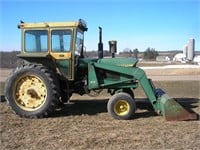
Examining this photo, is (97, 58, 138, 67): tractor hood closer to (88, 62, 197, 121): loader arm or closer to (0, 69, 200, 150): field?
(88, 62, 197, 121): loader arm

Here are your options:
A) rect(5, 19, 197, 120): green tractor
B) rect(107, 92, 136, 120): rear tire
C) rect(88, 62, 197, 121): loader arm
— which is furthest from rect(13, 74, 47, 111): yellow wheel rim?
rect(107, 92, 136, 120): rear tire

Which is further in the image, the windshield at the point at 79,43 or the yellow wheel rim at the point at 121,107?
the windshield at the point at 79,43

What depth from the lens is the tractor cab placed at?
33.5 ft

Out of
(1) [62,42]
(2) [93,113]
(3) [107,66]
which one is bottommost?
(2) [93,113]

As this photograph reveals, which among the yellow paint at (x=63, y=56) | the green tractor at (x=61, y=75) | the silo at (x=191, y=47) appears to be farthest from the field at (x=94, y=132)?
the silo at (x=191, y=47)

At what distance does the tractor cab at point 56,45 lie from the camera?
33.5ft

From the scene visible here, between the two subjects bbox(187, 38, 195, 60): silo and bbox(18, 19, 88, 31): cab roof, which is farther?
bbox(187, 38, 195, 60): silo

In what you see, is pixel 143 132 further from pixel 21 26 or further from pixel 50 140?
pixel 21 26

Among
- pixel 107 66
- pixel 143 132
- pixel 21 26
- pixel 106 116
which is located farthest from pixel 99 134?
pixel 21 26

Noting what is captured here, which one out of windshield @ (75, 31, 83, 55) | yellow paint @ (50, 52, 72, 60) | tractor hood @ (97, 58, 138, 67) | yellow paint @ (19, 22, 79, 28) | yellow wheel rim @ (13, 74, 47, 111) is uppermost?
yellow paint @ (19, 22, 79, 28)

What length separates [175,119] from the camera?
30.2ft

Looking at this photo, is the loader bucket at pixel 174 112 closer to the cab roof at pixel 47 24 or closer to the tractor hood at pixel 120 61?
the tractor hood at pixel 120 61

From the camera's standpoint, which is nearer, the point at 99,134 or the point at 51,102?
the point at 99,134

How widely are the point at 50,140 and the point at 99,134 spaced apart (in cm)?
105
